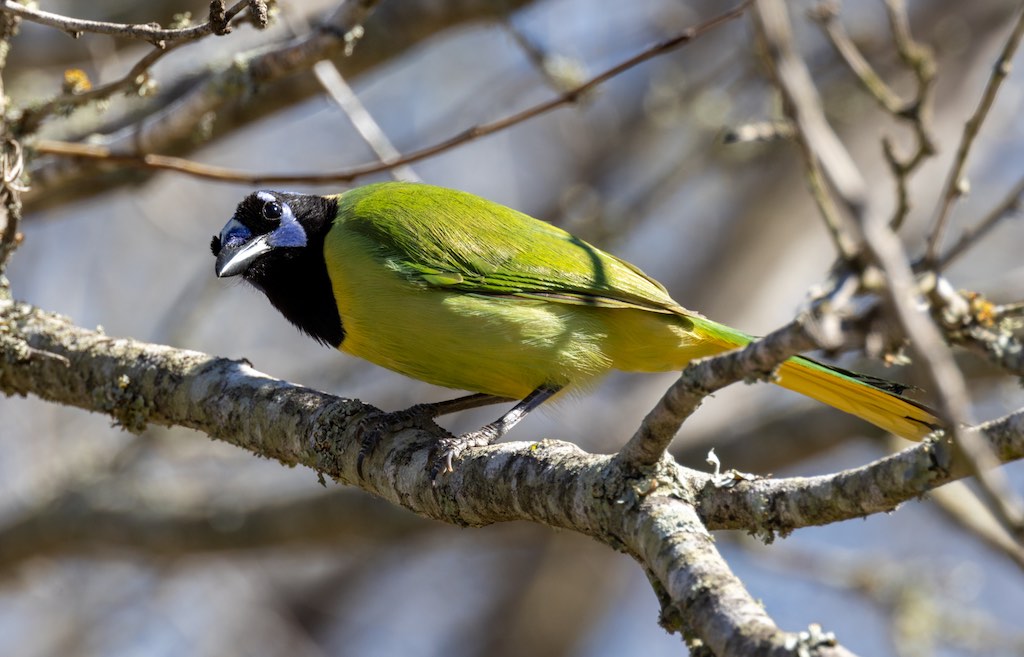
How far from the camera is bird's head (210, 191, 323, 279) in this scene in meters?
4.19

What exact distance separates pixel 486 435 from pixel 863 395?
4.11 ft

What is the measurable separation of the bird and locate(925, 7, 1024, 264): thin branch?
1.05 meters

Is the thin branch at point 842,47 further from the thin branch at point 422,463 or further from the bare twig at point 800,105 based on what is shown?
the bare twig at point 800,105

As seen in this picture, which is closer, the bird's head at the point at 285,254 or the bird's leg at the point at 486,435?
the bird's leg at the point at 486,435

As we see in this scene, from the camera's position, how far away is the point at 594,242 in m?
6.93

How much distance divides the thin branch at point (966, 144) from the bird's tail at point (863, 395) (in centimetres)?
94

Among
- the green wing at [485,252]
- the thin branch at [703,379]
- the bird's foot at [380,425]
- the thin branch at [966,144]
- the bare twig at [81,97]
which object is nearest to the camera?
the thin branch at [703,379]

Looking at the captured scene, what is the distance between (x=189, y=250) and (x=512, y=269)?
6681 millimetres

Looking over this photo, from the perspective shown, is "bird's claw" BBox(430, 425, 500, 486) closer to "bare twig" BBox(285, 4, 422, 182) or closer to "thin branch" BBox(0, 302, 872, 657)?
"thin branch" BBox(0, 302, 872, 657)

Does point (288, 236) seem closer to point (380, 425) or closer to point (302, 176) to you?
point (302, 176)

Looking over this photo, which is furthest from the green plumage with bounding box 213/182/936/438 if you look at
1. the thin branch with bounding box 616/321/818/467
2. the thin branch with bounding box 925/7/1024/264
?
the thin branch with bounding box 616/321/818/467

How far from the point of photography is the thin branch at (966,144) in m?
2.43

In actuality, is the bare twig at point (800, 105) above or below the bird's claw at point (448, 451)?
below

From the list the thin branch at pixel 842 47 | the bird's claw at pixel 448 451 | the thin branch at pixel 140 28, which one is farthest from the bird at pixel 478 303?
the thin branch at pixel 140 28
